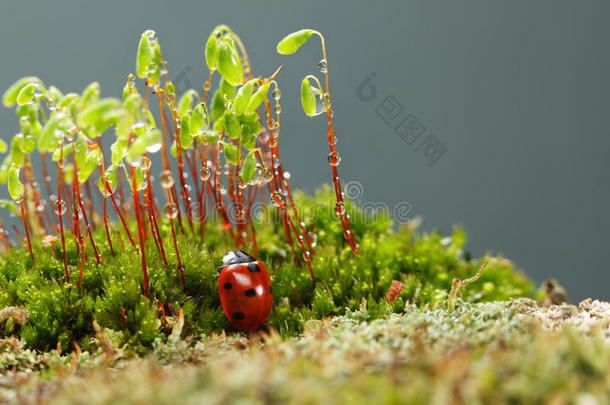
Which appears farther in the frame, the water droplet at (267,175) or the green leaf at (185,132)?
the water droplet at (267,175)

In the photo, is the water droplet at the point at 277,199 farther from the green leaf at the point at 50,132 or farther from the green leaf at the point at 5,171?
the green leaf at the point at 5,171

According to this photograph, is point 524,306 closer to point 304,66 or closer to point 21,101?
point 21,101

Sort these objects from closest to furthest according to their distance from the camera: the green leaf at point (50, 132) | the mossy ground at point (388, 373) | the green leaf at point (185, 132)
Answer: the mossy ground at point (388, 373) → the green leaf at point (50, 132) → the green leaf at point (185, 132)

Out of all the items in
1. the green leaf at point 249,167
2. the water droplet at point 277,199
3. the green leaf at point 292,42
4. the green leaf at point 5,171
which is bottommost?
the water droplet at point 277,199

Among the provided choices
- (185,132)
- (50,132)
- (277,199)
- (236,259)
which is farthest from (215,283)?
(50,132)

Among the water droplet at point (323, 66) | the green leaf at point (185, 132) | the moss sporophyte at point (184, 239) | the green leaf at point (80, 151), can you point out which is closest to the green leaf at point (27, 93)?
the moss sporophyte at point (184, 239)

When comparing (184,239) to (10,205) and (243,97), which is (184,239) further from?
(10,205)
